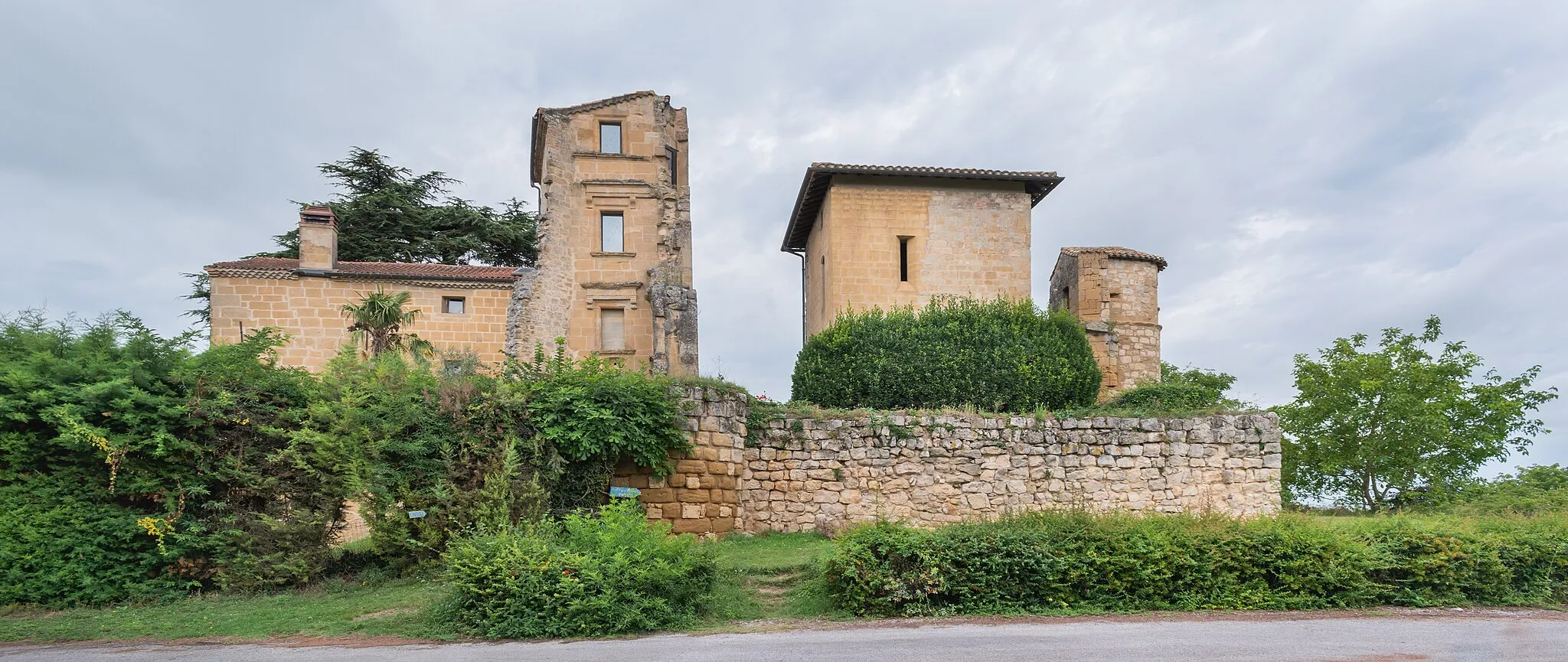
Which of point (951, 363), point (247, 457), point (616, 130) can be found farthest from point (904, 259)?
point (247, 457)

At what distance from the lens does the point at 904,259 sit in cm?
2725

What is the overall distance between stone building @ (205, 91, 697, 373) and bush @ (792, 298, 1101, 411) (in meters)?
5.06

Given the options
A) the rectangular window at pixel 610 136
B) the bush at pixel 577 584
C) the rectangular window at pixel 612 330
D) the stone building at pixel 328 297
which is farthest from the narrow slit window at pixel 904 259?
the bush at pixel 577 584

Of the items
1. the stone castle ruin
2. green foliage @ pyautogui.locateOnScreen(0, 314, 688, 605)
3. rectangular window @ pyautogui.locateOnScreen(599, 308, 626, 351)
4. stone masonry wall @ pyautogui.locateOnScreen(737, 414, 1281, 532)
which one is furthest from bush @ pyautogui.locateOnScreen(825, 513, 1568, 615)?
rectangular window @ pyautogui.locateOnScreen(599, 308, 626, 351)

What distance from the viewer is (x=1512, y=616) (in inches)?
458

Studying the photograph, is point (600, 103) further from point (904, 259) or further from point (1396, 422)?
point (1396, 422)

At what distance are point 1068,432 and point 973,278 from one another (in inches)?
382

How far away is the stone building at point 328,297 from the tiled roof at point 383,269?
0.02 m

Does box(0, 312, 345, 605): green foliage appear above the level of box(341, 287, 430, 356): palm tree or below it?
below

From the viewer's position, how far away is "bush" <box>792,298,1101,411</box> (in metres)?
22.1

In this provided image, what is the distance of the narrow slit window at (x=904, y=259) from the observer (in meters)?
27.1

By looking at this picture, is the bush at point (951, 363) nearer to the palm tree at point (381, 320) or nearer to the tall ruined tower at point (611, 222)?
the tall ruined tower at point (611, 222)

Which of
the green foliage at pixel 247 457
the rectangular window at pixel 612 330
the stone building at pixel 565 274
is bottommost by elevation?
the green foliage at pixel 247 457

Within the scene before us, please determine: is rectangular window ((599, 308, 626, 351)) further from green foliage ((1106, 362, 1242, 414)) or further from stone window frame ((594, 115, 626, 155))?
green foliage ((1106, 362, 1242, 414))
